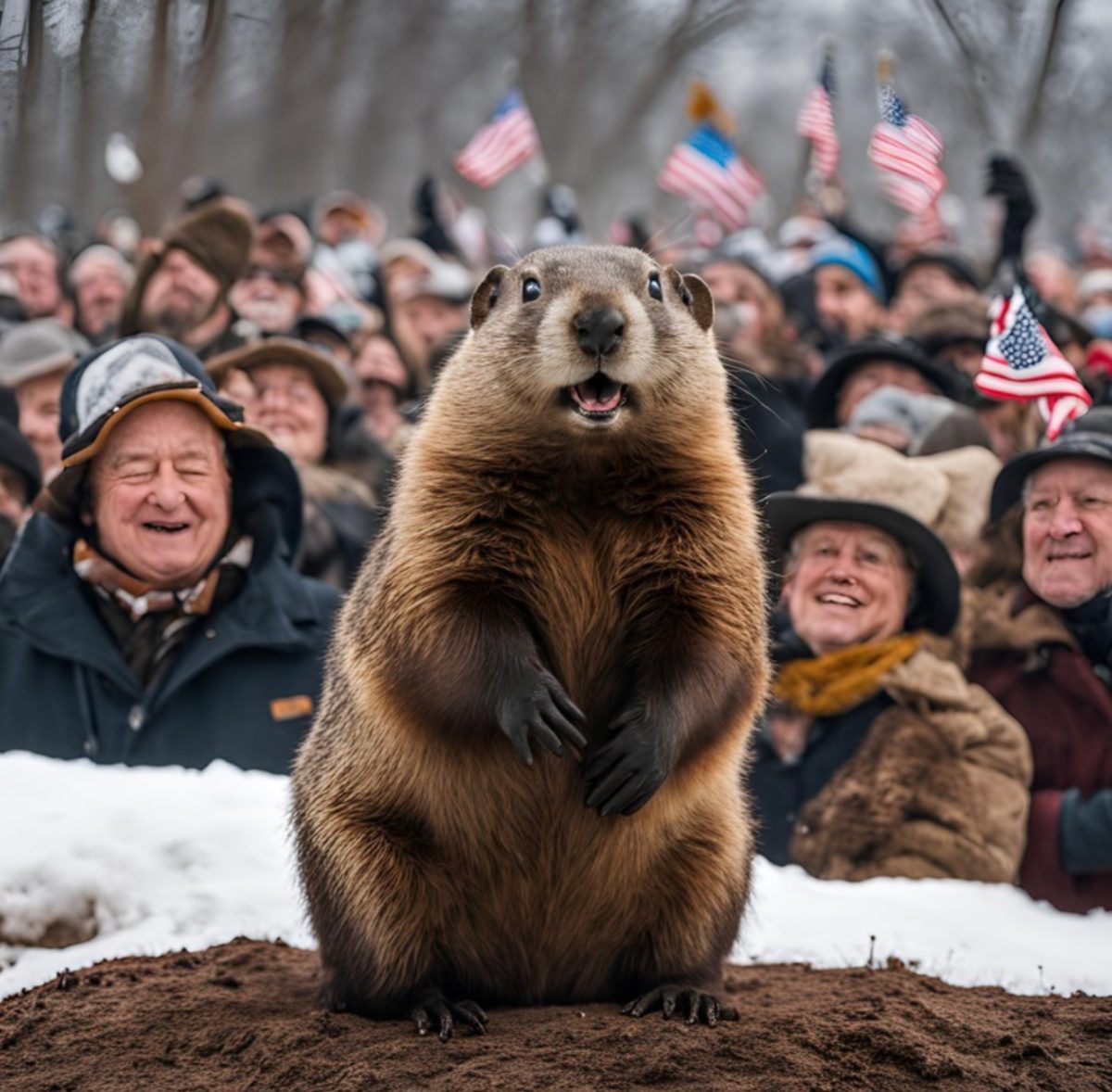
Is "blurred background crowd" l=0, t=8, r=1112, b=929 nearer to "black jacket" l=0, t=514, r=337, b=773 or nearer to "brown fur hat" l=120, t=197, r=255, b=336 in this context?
"black jacket" l=0, t=514, r=337, b=773

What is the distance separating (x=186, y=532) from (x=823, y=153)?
8402mm

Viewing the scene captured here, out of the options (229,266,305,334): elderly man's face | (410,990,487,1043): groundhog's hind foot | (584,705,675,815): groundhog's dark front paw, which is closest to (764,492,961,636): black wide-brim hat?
(584,705,675,815): groundhog's dark front paw

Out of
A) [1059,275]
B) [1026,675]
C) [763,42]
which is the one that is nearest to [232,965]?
[1026,675]

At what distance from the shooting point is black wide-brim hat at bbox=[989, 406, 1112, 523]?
573cm

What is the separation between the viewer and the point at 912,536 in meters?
5.91

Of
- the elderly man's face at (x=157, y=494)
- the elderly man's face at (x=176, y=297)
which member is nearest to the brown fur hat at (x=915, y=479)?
the elderly man's face at (x=157, y=494)

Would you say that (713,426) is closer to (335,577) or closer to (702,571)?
(702,571)

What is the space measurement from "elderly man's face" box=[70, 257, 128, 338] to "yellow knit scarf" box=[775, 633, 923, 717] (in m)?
6.44

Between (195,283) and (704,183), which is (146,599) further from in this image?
(704,183)

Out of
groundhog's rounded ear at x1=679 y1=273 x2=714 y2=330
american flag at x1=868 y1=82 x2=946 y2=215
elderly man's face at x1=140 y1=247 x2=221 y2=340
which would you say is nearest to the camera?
groundhog's rounded ear at x1=679 y1=273 x2=714 y2=330

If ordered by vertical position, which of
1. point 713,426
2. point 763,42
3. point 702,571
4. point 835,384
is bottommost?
point 702,571

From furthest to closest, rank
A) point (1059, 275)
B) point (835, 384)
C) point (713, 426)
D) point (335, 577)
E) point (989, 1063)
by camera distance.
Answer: point (1059, 275)
point (835, 384)
point (335, 577)
point (713, 426)
point (989, 1063)

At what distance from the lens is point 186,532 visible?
5613 mm

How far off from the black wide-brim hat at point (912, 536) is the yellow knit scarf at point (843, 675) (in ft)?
0.40
